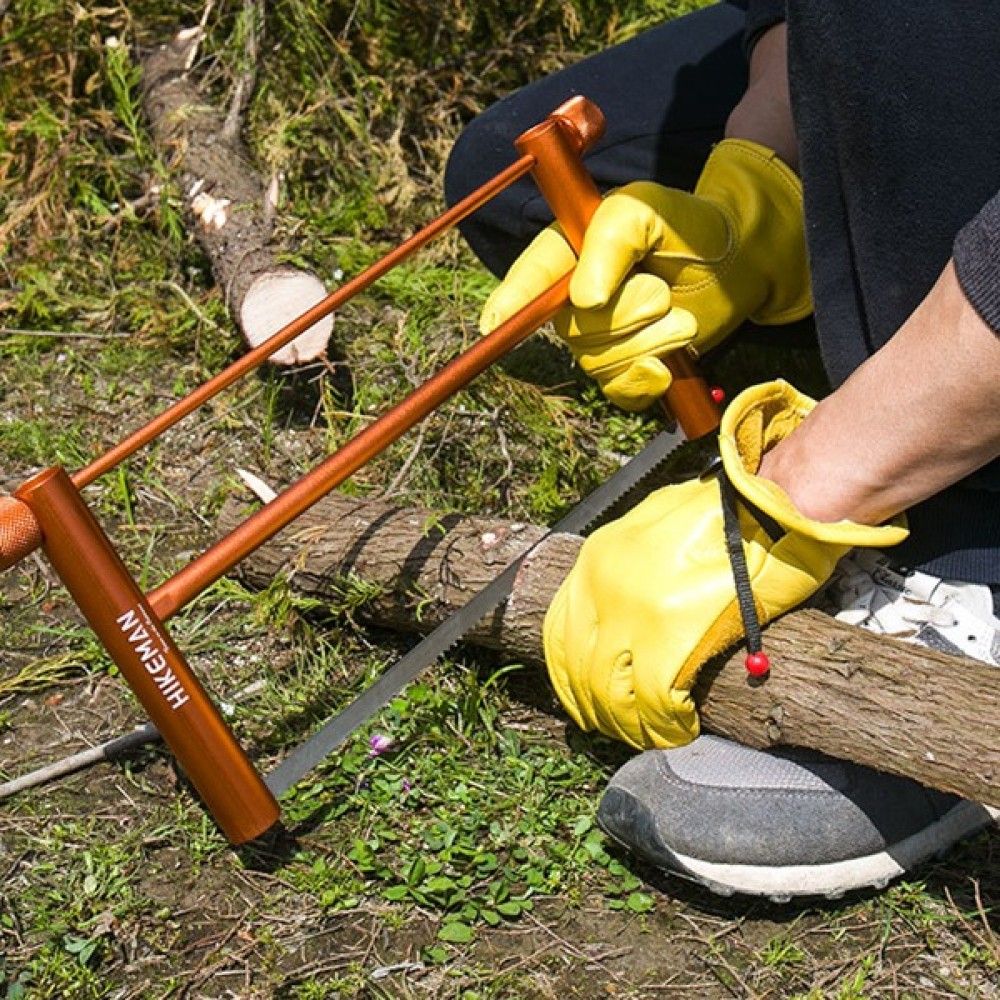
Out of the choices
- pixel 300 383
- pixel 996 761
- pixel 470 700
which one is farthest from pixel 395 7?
pixel 996 761

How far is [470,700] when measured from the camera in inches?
101

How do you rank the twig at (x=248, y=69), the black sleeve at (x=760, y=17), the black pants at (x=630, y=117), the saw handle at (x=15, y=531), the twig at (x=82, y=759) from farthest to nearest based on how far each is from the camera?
the twig at (x=248, y=69), the black pants at (x=630, y=117), the black sleeve at (x=760, y=17), the twig at (x=82, y=759), the saw handle at (x=15, y=531)

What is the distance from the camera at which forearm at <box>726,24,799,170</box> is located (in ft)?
8.94

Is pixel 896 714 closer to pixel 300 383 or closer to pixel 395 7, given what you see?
pixel 300 383

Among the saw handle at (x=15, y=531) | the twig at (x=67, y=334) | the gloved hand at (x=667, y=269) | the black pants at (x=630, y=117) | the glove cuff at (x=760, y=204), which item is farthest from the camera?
the twig at (x=67, y=334)

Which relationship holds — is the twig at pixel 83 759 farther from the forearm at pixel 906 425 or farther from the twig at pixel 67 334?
the twig at pixel 67 334

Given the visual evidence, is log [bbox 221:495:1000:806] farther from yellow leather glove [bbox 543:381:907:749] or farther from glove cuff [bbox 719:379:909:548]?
glove cuff [bbox 719:379:909:548]

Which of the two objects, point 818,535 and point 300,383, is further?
point 300,383

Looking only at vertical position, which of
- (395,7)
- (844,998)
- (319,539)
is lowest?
(844,998)

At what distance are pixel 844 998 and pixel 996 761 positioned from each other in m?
0.42

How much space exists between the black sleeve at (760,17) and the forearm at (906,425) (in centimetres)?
106

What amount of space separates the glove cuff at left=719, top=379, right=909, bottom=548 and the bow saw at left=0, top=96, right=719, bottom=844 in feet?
1.25

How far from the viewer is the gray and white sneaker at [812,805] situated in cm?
219

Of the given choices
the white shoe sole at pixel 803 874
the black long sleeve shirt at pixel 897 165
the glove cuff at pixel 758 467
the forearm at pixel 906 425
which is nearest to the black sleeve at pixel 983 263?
the forearm at pixel 906 425
